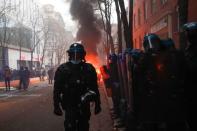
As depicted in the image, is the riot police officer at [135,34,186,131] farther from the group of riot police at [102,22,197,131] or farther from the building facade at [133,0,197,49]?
the building facade at [133,0,197,49]

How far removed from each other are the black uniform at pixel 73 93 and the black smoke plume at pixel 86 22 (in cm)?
3332

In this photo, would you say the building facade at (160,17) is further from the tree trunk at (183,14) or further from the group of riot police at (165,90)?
the group of riot police at (165,90)

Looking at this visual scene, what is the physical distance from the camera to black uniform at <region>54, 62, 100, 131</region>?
6320mm

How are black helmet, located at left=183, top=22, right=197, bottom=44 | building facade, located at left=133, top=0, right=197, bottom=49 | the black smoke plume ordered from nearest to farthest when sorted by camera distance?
black helmet, located at left=183, top=22, right=197, bottom=44 < building facade, located at left=133, top=0, right=197, bottom=49 < the black smoke plume

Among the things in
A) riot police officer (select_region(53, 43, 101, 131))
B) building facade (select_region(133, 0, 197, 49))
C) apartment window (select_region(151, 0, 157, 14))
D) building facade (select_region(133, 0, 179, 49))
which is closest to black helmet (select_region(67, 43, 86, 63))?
riot police officer (select_region(53, 43, 101, 131))

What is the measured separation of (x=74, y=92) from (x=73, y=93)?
0.07 ft

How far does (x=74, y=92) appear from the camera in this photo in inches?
250

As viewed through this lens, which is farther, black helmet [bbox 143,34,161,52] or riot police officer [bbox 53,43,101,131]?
riot police officer [bbox 53,43,101,131]

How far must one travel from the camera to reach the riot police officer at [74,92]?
633 centimetres

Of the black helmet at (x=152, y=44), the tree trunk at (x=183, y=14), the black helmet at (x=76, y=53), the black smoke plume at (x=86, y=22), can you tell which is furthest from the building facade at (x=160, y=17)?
the black helmet at (x=152, y=44)

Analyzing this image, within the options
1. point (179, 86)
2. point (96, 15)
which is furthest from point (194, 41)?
point (96, 15)

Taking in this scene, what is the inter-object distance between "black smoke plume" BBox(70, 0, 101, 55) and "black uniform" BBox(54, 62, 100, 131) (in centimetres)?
A: 3332

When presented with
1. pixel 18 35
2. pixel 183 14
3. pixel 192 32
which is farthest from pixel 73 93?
pixel 18 35

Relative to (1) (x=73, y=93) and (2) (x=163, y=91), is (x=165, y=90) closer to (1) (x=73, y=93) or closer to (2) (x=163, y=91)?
(2) (x=163, y=91)
